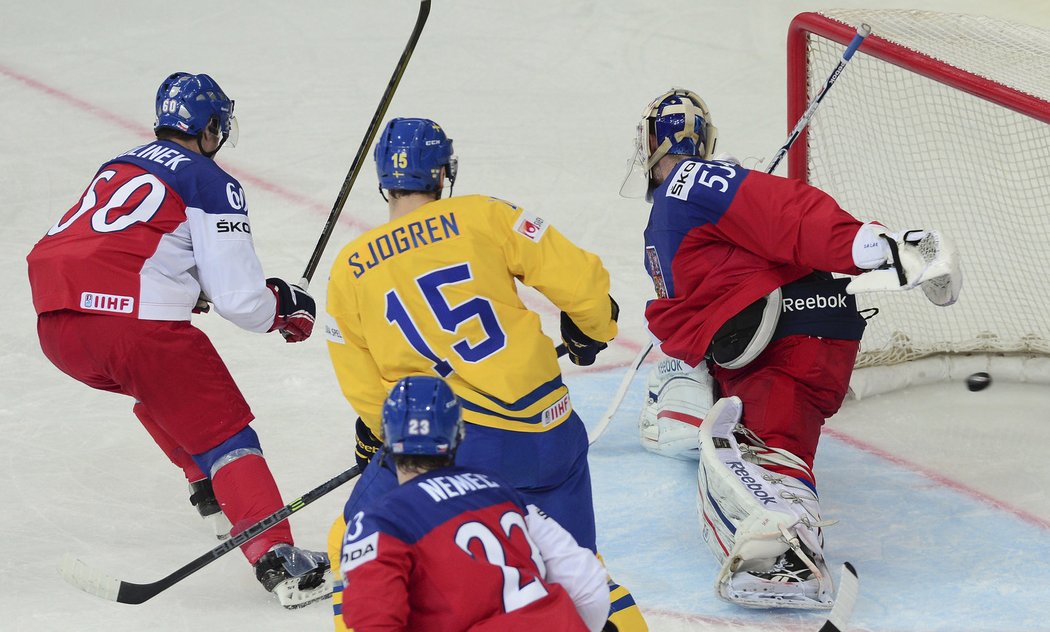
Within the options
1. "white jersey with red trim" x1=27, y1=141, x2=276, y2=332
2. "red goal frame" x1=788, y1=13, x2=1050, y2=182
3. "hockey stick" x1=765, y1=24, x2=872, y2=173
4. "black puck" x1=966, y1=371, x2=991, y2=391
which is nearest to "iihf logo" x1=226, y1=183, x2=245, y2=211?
"white jersey with red trim" x1=27, y1=141, x2=276, y2=332

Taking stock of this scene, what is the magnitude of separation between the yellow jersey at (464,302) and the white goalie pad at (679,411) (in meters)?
1.16

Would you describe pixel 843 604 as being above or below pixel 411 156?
below

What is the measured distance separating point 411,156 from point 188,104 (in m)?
0.91

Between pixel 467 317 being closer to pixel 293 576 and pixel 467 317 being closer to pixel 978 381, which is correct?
pixel 293 576

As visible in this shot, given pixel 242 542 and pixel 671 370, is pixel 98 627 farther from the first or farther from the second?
pixel 671 370

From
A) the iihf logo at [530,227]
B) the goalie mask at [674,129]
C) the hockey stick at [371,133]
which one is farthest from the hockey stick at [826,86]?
the iihf logo at [530,227]

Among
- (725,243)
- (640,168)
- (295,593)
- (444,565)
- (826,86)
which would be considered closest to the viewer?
(444,565)

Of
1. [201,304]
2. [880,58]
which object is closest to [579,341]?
[201,304]

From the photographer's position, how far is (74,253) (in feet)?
9.90

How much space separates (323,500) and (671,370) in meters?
1.03

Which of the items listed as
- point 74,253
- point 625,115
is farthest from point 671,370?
point 625,115

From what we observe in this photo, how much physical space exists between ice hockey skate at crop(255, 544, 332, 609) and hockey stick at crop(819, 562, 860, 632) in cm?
112

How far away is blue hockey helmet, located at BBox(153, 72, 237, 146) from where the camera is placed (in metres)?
3.12

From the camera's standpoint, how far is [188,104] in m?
3.12
